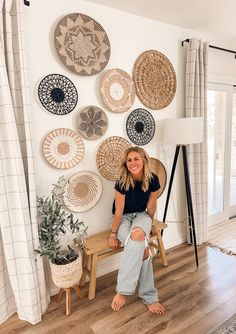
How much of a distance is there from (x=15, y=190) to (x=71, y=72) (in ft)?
3.54

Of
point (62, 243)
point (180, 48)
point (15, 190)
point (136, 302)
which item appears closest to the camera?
point (15, 190)

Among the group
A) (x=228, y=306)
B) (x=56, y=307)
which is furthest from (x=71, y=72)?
(x=228, y=306)

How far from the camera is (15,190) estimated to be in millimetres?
1677

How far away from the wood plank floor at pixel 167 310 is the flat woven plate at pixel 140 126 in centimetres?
135

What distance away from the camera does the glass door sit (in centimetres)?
314

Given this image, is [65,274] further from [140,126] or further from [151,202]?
[140,126]

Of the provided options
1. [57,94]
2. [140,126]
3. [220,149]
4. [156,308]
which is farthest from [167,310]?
[220,149]

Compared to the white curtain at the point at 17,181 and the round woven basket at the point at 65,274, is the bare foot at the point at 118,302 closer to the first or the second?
the round woven basket at the point at 65,274

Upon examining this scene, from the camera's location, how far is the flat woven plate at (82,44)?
76.5 inches

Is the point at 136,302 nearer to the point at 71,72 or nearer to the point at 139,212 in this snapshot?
the point at 139,212

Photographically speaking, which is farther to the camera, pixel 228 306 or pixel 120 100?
pixel 120 100

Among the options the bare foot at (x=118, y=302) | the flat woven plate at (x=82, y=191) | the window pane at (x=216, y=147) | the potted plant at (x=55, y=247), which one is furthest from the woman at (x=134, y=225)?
the window pane at (x=216, y=147)

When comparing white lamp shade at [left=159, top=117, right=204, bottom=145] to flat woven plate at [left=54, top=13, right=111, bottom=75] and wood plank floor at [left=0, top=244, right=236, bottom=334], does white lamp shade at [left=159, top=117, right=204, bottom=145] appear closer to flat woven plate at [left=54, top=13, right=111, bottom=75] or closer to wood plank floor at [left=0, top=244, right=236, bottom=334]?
flat woven plate at [left=54, top=13, right=111, bottom=75]

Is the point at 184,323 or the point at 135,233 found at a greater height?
the point at 135,233
